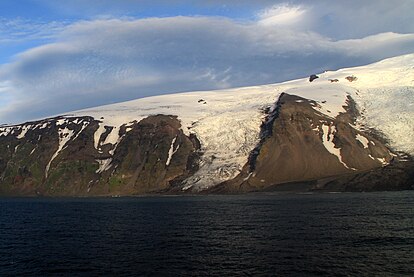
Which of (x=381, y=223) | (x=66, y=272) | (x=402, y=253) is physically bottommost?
(x=381, y=223)

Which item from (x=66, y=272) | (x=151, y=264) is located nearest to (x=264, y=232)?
(x=151, y=264)

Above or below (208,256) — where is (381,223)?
below

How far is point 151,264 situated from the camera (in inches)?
1962

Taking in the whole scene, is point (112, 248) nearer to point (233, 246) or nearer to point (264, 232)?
point (233, 246)

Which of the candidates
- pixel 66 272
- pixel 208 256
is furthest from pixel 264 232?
pixel 66 272

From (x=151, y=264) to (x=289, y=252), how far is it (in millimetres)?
15423

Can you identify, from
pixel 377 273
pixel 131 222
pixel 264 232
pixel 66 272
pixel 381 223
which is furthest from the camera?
pixel 131 222

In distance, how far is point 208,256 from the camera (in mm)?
53531

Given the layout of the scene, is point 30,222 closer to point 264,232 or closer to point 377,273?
point 264,232

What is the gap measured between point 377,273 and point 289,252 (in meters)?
12.6

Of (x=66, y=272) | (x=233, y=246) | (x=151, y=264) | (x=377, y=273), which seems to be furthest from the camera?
(x=233, y=246)

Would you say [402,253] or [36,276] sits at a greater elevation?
[36,276]

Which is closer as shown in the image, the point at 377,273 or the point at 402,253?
the point at 377,273

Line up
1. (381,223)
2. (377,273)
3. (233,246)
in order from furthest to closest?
1. (381,223)
2. (233,246)
3. (377,273)
